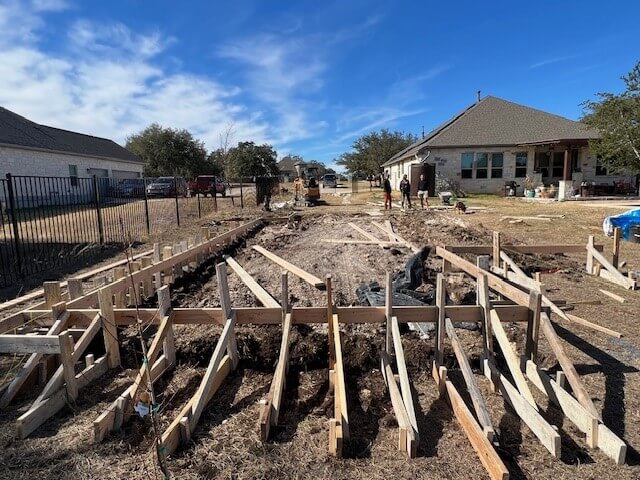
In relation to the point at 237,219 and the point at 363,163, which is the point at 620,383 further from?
the point at 363,163

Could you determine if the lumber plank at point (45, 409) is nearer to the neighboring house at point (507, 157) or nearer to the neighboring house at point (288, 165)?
the neighboring house at point (507, 157)

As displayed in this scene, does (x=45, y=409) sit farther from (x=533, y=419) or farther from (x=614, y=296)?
(x=614, y=296)

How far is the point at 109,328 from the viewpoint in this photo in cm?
395

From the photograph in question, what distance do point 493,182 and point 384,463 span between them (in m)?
28.2

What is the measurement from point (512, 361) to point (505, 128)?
29.4 metres

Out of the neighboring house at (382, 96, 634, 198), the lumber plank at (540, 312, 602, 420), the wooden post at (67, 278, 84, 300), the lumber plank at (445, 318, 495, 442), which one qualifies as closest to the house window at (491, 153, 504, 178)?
the neighboring house at (382, 96, 634, 198)

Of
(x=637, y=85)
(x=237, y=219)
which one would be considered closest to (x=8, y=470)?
(x=237, y=219)

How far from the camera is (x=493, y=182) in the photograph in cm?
2777

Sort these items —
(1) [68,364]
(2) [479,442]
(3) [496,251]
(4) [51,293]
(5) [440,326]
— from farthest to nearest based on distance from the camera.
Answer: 1. (3) [496,251]
2. (4) [51,293]
3. (5) [440,326]
4. (1) [68,364]
5. (2) [479,442]

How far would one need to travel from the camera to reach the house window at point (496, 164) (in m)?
27.6

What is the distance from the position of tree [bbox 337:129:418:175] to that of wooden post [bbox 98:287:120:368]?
188 feet

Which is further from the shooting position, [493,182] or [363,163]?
[363,163]

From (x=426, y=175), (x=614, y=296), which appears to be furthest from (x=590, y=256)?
(x=426, y=175)

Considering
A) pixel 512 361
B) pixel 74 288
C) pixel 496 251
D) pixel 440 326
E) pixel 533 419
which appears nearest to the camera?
pixel 533 419
